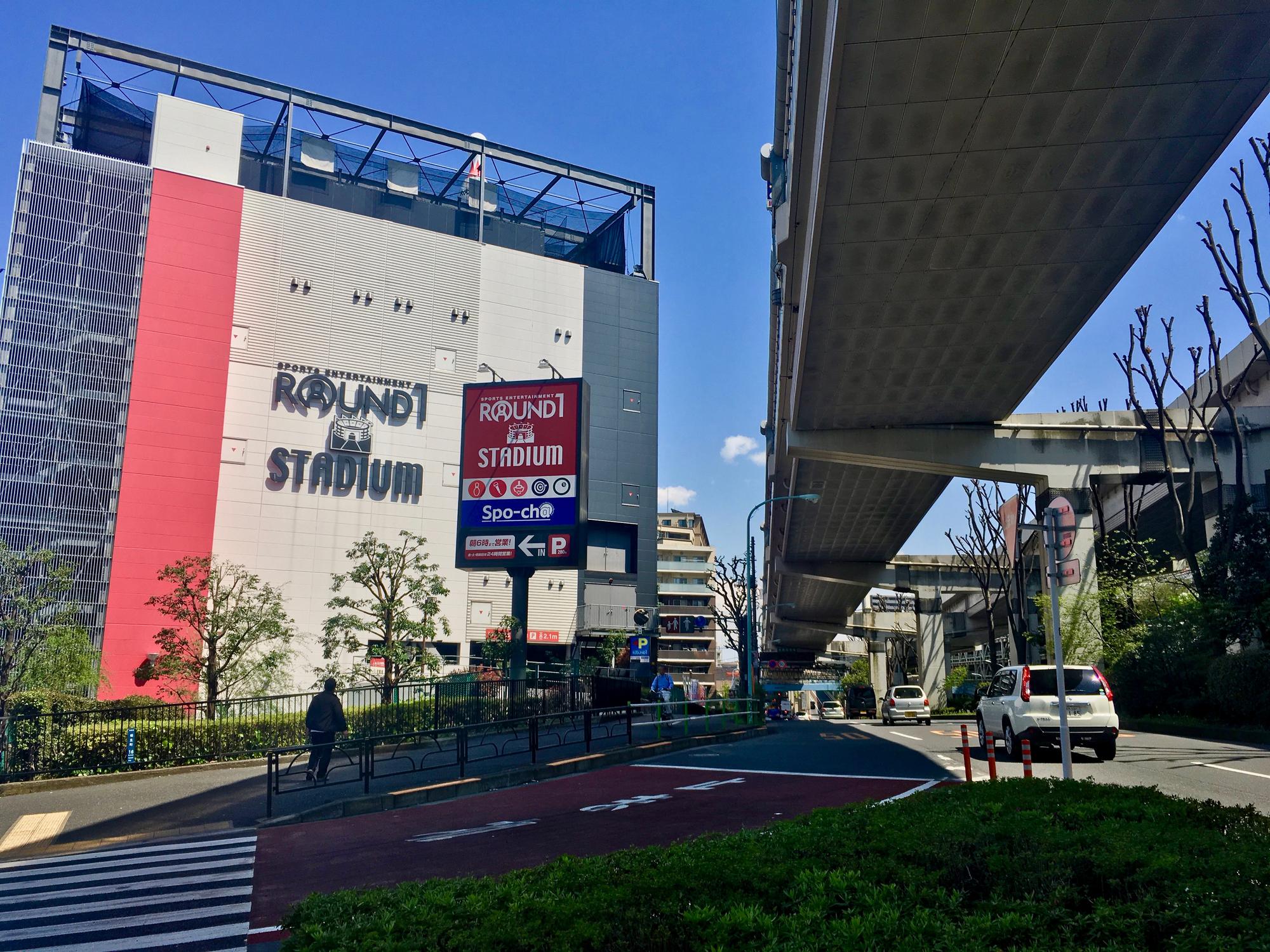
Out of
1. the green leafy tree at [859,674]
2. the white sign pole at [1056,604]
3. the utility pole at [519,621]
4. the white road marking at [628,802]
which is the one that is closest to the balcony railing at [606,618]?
the green leafy tree at [859,674]

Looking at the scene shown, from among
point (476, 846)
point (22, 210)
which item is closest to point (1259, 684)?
point (476, 846)

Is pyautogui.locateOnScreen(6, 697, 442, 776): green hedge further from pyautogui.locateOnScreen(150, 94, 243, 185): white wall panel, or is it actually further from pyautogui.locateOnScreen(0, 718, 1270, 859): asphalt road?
pyautogui.locateOnScreen(150, 94, 243, 185): white wall panel

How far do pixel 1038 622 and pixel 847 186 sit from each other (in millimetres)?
27645

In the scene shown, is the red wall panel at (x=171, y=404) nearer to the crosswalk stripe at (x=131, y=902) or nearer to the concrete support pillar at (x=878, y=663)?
the crosswalk stripe at (x=131, y=902)

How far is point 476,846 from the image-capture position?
10.2 metres

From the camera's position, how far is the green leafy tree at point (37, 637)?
23.8m

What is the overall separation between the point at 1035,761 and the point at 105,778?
18.0 m

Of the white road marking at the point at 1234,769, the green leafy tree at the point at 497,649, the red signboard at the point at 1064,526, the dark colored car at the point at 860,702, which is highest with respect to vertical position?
the red signboard at the point at 1064,526

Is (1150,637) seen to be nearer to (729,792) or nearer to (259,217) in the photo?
(729,792)

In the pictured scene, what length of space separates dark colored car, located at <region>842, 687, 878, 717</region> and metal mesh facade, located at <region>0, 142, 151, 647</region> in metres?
43.6

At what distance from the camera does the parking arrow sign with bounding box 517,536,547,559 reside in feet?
89.0

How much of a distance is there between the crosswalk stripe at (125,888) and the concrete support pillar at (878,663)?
73.7m

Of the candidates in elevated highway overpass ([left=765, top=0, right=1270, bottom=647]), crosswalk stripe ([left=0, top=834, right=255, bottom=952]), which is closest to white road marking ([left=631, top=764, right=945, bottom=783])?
crosswalk stripe ([left=0, top=834, right=255, bottom=952])

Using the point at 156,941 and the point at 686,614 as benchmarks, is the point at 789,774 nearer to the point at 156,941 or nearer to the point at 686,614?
the point at 156,941
